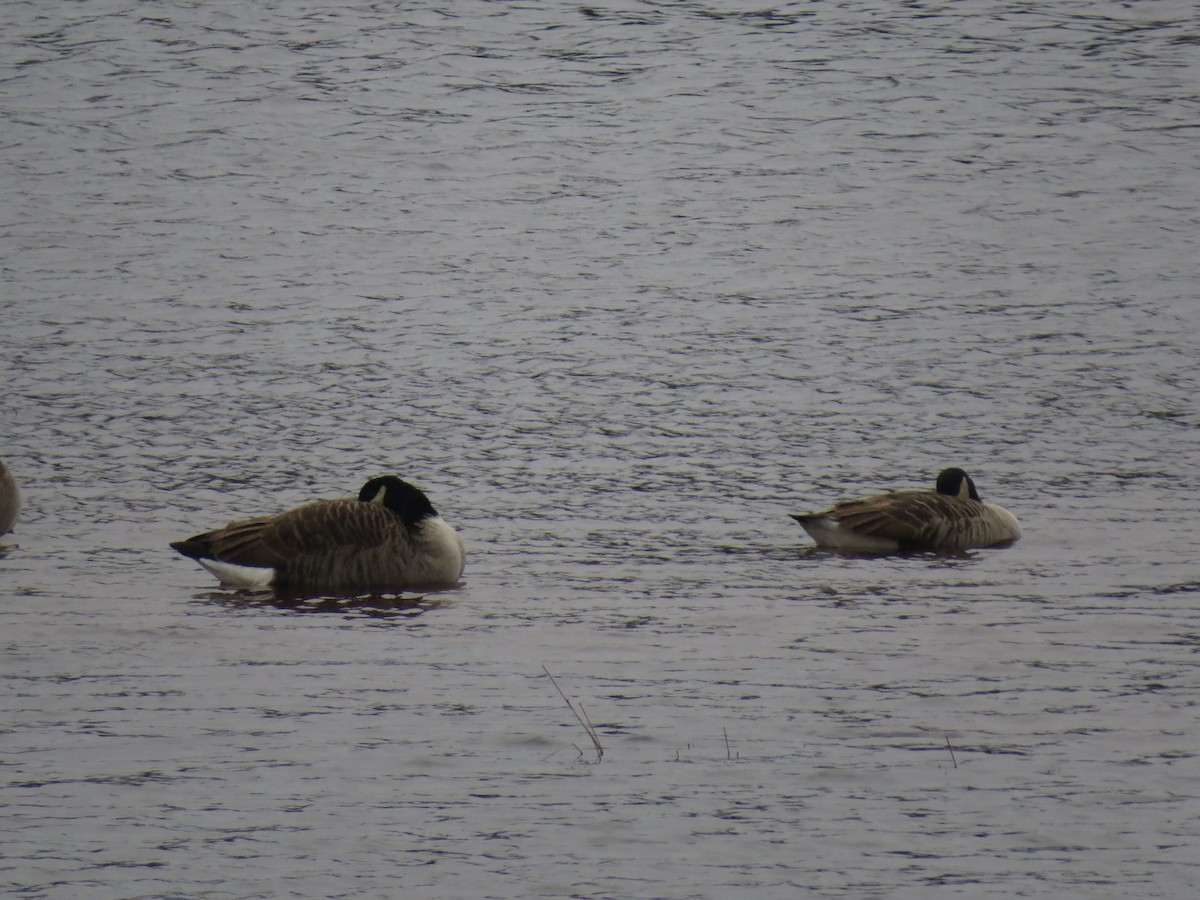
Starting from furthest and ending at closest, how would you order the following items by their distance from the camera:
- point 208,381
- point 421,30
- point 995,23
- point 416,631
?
point 421,30, point 995,23, point 208,381, point 416,631

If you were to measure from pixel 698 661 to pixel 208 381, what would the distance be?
10887 millimetres

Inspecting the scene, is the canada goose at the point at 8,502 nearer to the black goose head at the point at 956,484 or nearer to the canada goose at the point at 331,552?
the canada goose at the point at 331,552

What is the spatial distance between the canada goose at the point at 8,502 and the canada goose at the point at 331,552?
5.75 feet

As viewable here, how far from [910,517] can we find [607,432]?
186 inches

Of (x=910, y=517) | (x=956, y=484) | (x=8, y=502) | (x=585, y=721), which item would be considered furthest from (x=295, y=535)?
(x=956, y=484)

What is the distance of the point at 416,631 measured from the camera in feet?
34.2

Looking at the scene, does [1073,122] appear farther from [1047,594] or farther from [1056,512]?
[1047,594]

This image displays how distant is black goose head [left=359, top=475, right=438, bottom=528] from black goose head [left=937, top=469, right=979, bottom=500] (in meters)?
4.03

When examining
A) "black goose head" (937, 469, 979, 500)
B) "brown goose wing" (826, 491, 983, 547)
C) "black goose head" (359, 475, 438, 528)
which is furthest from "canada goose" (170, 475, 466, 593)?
"black goose head" (937, 469, 979, 500)

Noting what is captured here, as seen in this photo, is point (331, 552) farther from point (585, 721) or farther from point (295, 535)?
point (585, 721)

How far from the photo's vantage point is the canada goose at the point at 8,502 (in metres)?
12.9

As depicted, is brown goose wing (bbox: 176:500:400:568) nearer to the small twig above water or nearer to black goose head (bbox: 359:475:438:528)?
black goose head (bbox: 359:475:438:528)

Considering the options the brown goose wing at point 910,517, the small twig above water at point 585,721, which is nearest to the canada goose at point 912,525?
the brown goose wing at point 910,517

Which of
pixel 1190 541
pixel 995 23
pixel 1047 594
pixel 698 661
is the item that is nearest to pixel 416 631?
pixel 698 661
